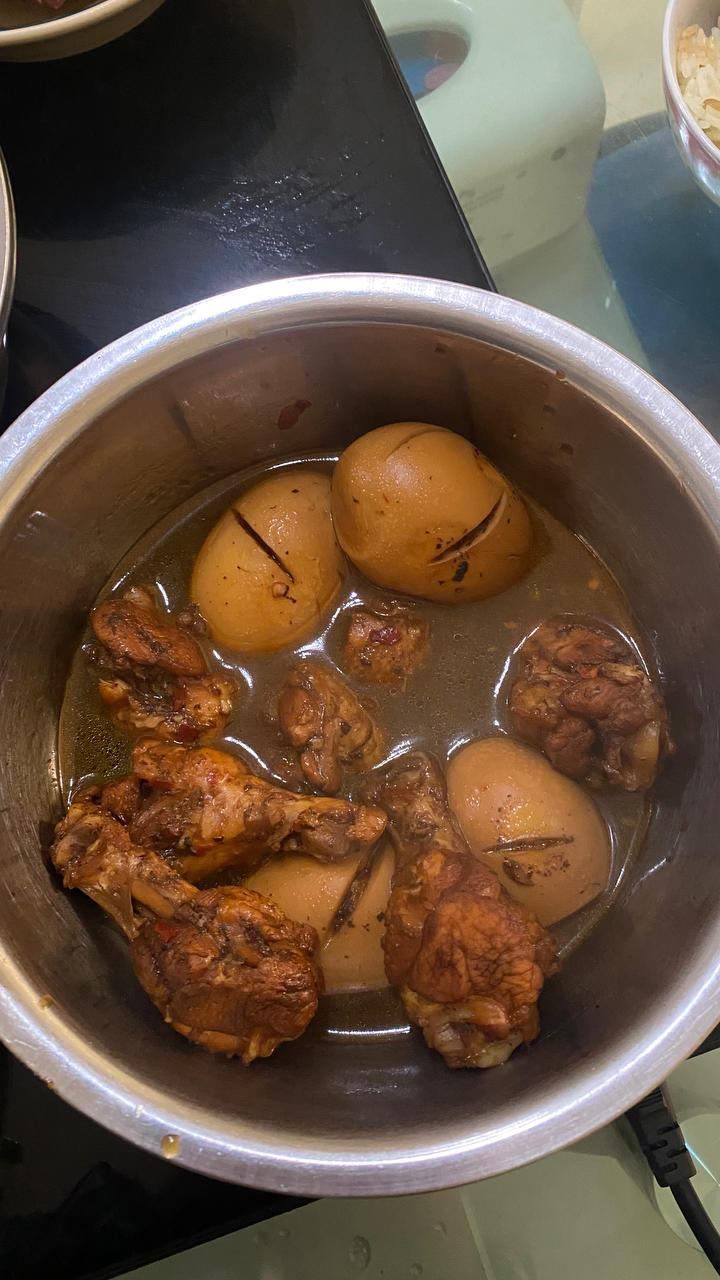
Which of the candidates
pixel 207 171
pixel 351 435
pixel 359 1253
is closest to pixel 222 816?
pixel 351 435

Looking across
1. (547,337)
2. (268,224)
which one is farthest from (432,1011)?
(268,224)

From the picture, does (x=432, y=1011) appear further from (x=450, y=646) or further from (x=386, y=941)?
(x=450, y=646)

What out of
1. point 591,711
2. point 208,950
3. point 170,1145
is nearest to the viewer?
point 170,1145

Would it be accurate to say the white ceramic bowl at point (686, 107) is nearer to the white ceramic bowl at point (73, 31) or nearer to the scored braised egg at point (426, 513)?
the scored braised egg at point (426, 513)

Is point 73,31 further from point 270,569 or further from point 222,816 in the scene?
point 222,816

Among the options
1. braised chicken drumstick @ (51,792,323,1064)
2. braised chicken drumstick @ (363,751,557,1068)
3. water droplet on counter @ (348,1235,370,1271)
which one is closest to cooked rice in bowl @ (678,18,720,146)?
braised chicken drumstick @ (363,751,557,1068)
